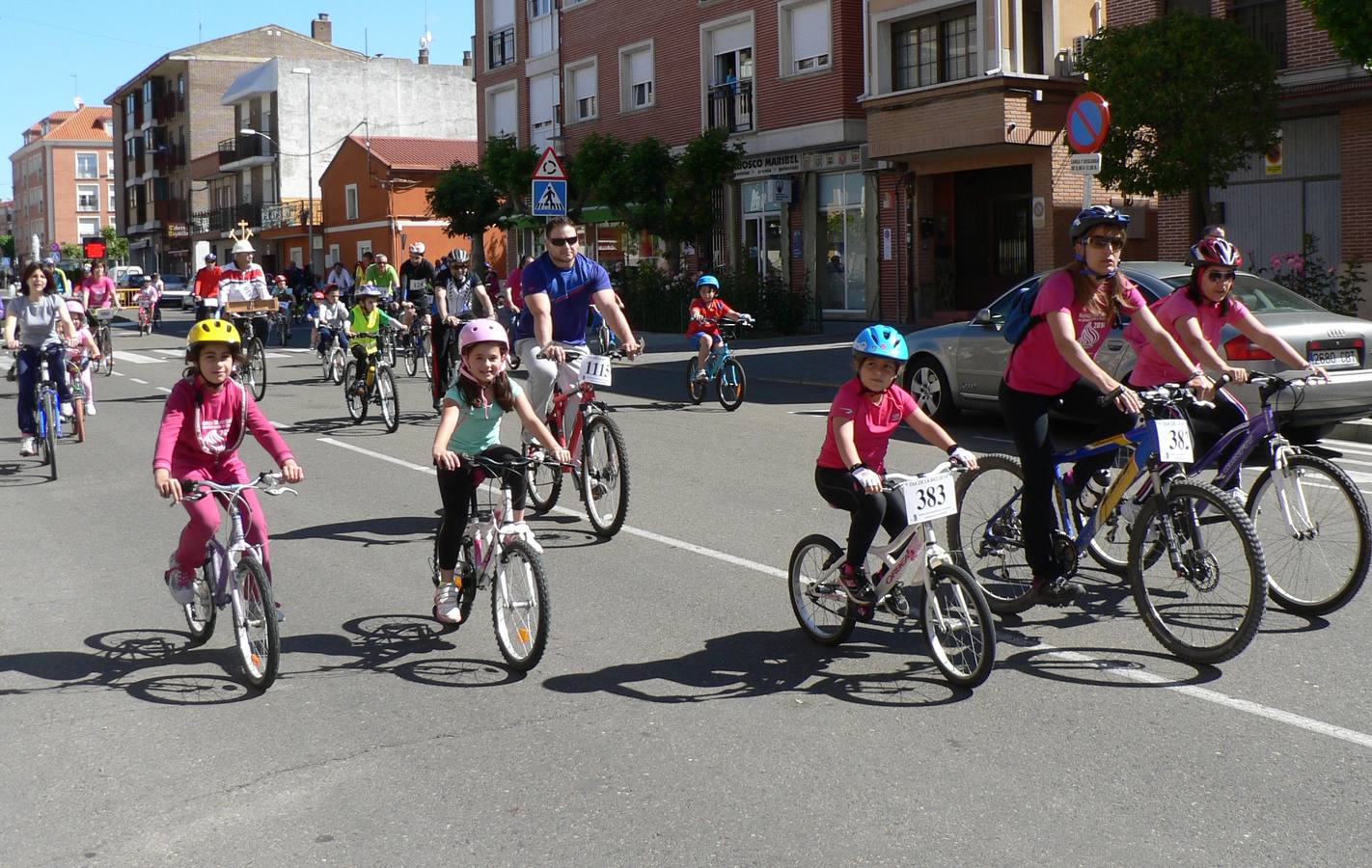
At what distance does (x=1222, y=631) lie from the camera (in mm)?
5770

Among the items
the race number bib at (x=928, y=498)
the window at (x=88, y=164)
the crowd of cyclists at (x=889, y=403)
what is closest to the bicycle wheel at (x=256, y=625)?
the crowd of cyclists at (x=889, y=403)

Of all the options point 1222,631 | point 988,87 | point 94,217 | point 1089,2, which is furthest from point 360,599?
point 94,217

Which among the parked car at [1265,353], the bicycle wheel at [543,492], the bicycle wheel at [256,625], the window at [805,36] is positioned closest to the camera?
the bicycle wheel at [256,625]

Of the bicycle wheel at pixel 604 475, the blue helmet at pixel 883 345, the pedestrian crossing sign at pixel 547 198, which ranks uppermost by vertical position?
the pedestrian crossing sign at pixel 547 198

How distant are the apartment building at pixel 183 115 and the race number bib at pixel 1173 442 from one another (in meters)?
76.6

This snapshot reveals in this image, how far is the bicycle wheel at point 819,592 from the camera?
19.6 feet

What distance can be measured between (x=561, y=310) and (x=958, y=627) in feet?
14.7

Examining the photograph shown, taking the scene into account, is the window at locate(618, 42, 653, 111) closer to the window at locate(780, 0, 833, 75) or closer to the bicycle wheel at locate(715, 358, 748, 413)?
the window at locate(780, 0, 833, 75)

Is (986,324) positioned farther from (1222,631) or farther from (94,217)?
(94,217)

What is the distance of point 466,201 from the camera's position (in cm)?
3975

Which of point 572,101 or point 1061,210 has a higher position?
point 572,101

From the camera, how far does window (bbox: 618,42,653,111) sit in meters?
36.4

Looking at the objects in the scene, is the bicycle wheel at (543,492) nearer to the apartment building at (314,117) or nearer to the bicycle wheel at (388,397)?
the bicycle wheel at (388,397)

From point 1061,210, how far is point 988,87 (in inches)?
108
